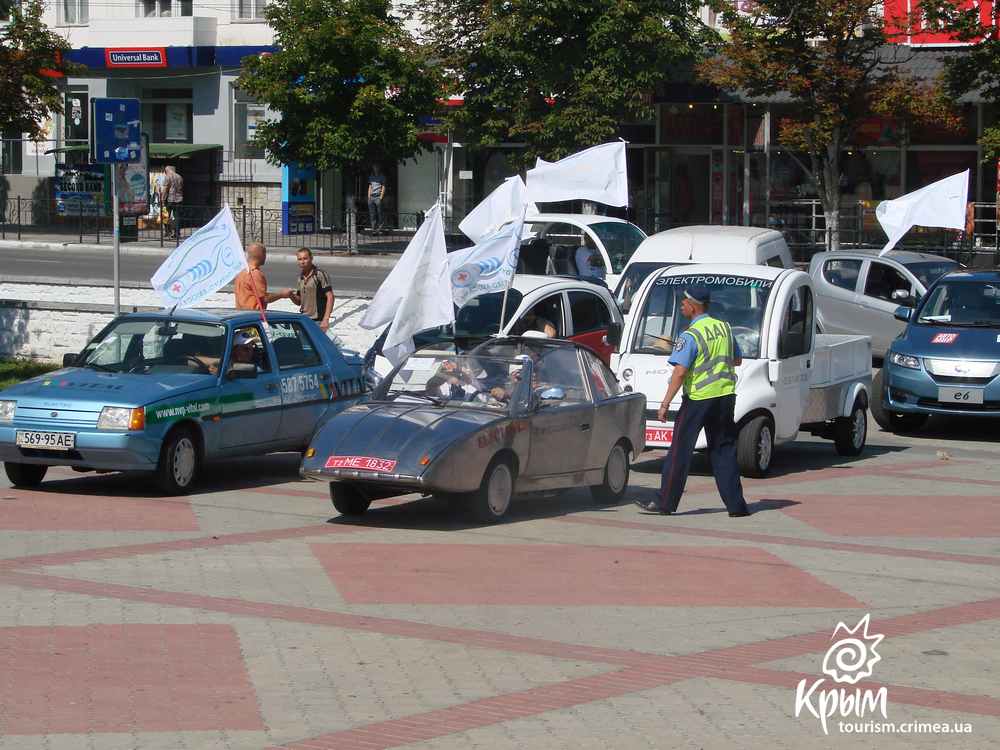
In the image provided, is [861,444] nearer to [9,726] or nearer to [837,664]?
[837,664]

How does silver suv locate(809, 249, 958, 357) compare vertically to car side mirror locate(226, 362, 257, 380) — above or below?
above

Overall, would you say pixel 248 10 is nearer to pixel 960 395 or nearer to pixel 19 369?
pixel 19 369

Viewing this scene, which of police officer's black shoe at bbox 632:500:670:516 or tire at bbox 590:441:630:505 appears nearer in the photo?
police officer's black shoe at bbox 632:500:670:516

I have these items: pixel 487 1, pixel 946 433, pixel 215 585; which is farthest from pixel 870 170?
pixel 215 585

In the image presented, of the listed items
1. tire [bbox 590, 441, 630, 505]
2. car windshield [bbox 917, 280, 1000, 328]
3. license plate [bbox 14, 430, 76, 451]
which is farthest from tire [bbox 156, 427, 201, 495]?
car windshield [bbox 917, 280, 1000, 328]

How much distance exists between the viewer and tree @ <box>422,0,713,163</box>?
3547 cm

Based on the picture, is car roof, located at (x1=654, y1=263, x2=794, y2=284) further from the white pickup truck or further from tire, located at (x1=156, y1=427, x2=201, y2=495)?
tire, located at (x1=156, y1=427, x2=201, y2=495)

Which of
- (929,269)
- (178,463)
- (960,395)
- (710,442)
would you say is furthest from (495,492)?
(929,269)

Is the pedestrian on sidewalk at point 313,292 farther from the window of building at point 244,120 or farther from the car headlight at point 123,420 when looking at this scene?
the window of building at point 244,120

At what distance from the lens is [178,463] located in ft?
43.0

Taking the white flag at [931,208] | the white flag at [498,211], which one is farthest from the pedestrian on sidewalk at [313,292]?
the white flag at [931,208]

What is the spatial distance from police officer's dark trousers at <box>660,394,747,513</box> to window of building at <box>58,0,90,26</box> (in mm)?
42872

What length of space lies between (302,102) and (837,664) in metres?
30.7

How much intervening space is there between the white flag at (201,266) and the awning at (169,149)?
32.2m
